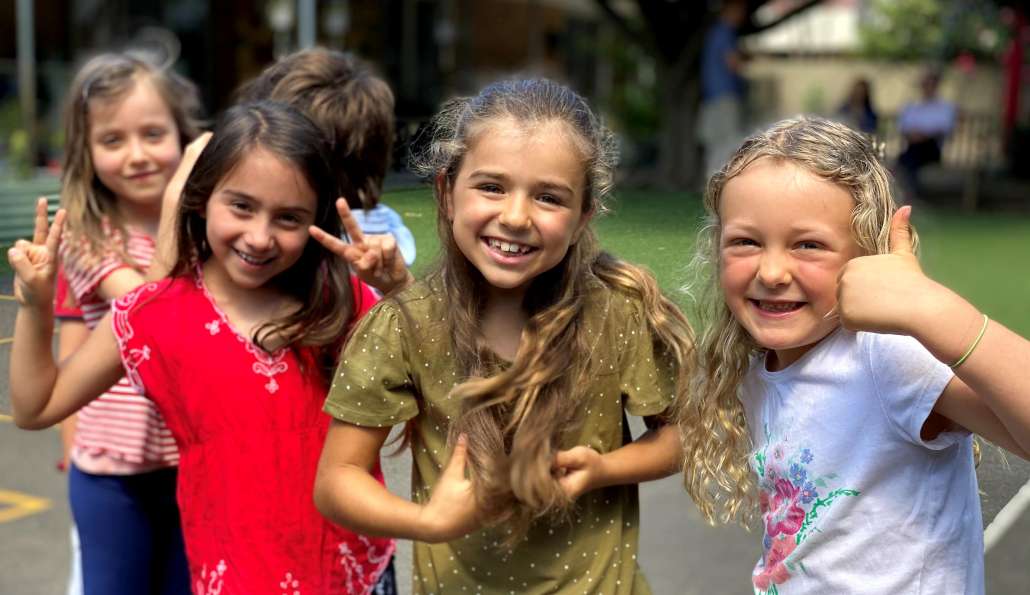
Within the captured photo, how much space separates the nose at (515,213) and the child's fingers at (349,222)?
31 centimetres

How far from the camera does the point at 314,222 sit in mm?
2188

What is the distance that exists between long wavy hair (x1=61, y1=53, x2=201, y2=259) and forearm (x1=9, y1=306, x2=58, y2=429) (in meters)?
0.51

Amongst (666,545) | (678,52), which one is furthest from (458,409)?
(678,52)

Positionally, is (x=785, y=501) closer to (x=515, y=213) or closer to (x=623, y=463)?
(x=623, y=463)

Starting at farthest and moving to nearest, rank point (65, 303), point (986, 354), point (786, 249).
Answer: point (65, 303) < point (786, 249) < point (986, 354)

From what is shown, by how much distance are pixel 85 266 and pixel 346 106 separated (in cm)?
69

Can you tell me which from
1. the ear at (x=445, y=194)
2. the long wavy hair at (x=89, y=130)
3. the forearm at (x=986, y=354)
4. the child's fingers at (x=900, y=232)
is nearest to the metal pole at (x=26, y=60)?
the long wavy hair at (x=89, y=130)

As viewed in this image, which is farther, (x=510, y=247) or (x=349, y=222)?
(x=349, y=222)

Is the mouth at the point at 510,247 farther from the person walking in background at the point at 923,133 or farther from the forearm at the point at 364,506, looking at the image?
the person walking in background at the point at 923,133

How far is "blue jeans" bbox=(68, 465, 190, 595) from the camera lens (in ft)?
8.53

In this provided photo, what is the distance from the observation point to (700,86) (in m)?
13.9

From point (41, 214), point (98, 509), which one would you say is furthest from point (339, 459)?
point (98, 509)

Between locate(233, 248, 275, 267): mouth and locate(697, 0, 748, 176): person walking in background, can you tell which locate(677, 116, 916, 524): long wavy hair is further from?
locate(697, 0, 748, 176): person walking in background

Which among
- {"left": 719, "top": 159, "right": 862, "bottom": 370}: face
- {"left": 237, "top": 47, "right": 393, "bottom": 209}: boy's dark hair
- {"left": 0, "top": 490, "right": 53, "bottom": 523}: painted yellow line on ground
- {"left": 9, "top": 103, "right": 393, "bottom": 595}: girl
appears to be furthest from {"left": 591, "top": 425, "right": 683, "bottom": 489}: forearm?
{"left": 0, "top": 490, "right": 53, "bottom": 523}: painted yellow line on ground
